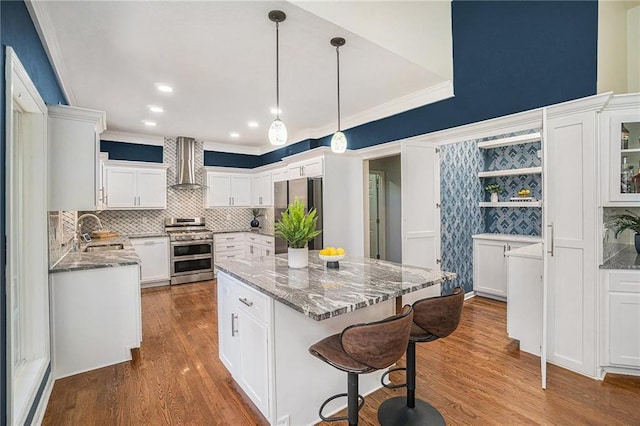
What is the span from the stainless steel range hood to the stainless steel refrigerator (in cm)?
201

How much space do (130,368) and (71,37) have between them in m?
2.81

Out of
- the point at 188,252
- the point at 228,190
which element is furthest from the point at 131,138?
the point at 188,252

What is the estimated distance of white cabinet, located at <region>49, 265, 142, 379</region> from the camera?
8.68 ft

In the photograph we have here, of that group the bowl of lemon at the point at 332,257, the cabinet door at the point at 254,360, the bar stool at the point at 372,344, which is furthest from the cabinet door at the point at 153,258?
the bar stool at the point at 372,344

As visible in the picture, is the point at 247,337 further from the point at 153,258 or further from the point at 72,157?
the point at 153,258

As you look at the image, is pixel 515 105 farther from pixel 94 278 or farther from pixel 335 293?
pixel 94 278

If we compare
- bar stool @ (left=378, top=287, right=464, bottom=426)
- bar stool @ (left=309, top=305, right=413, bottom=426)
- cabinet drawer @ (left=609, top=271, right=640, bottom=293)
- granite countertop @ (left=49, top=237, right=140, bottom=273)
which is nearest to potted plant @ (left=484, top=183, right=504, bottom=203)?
cabinet drawer @ (left=609, top=271, right=640, bottom=293)

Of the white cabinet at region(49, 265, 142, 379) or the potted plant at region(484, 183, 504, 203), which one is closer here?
the white cabinet at region(49, 265, 142, 379)

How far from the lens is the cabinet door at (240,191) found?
671 cm

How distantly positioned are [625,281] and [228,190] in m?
6.13

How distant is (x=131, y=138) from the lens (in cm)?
584

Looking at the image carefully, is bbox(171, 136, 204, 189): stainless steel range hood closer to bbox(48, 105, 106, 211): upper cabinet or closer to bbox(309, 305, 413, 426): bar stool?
bbox(48, 105, 106, 211): upper cabinet

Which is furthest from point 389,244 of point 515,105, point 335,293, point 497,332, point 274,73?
point 335,293

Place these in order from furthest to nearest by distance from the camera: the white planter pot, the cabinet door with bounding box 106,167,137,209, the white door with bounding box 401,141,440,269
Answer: the cabinet door with bounding box 106,167,137,209 → the white door with bounding box 401,141,440,269 → the white planter pot
